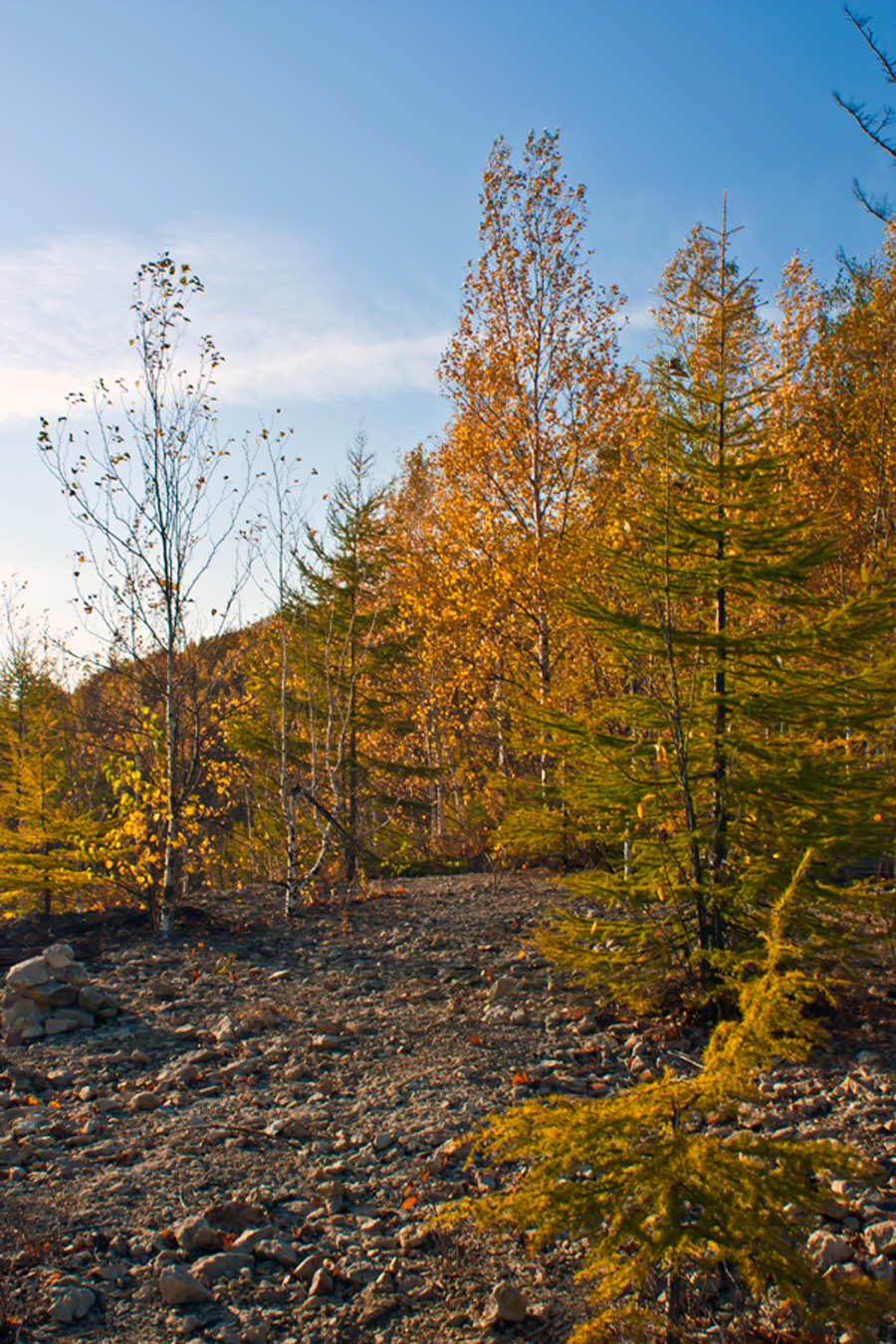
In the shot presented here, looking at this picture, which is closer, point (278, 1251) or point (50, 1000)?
point (278, 1251)

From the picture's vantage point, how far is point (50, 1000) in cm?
620

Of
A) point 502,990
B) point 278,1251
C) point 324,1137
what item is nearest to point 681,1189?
point 278,1251

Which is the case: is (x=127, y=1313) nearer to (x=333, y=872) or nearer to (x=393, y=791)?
(x=333, y=872)

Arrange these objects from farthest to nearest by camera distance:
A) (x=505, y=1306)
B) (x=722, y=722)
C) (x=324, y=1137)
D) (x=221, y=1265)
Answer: (x=722, y=722)
(x=324, y=1137)
(x=221, y=1265)
(x=505, y=1306)

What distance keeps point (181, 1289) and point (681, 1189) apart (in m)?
2.05

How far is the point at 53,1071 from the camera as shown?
Answer: 5.17m

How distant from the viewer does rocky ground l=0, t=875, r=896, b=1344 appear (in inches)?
111

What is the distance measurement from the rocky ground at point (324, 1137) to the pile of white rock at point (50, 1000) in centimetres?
13

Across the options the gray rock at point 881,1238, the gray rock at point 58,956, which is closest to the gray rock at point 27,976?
the gray rock at point 58,956

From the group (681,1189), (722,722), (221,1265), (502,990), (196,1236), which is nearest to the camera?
(681,1189)

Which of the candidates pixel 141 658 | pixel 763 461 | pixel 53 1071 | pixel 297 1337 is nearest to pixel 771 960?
pixel 297 1337

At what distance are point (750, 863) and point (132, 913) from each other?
7.52 metres

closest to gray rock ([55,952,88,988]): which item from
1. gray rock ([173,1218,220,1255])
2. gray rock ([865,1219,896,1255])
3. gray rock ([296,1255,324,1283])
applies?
gray rock ([173,1218,220,1255])

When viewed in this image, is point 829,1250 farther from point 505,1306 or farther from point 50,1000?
point 50,1000
